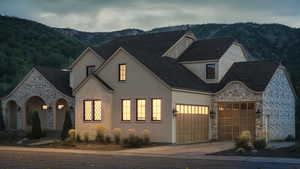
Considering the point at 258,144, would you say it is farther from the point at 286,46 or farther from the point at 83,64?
the point at 286,46

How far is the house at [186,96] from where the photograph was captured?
35500 mm

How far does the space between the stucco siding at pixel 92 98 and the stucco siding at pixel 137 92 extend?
502 millimetres

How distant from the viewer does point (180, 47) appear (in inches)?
1750

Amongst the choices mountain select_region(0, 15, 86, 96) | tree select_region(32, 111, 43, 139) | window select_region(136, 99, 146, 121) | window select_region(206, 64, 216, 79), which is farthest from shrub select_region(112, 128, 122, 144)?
mountain select_region(0, 15, 86, 96)

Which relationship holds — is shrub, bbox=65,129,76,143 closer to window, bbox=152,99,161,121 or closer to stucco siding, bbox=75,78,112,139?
stucco siding, bbox=75,78,112,139

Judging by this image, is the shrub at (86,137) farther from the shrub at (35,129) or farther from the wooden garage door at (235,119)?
the wooden garage door at (235,119)

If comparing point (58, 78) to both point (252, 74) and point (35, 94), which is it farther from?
point (252, 74)

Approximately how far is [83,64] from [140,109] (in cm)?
1078

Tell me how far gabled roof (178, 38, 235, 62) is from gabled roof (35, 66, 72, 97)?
36.3ft

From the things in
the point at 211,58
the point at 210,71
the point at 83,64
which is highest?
the point at 211,58

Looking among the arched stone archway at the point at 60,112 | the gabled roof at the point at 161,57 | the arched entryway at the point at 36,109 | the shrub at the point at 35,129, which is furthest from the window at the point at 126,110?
the arched entryway at the point at 36,109

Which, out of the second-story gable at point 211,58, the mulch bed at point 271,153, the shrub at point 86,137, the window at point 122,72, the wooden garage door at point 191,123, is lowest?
the mulch bed at point 271,153

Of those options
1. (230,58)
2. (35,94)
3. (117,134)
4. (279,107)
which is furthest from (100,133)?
(279,107)

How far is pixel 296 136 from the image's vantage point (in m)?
44.9
